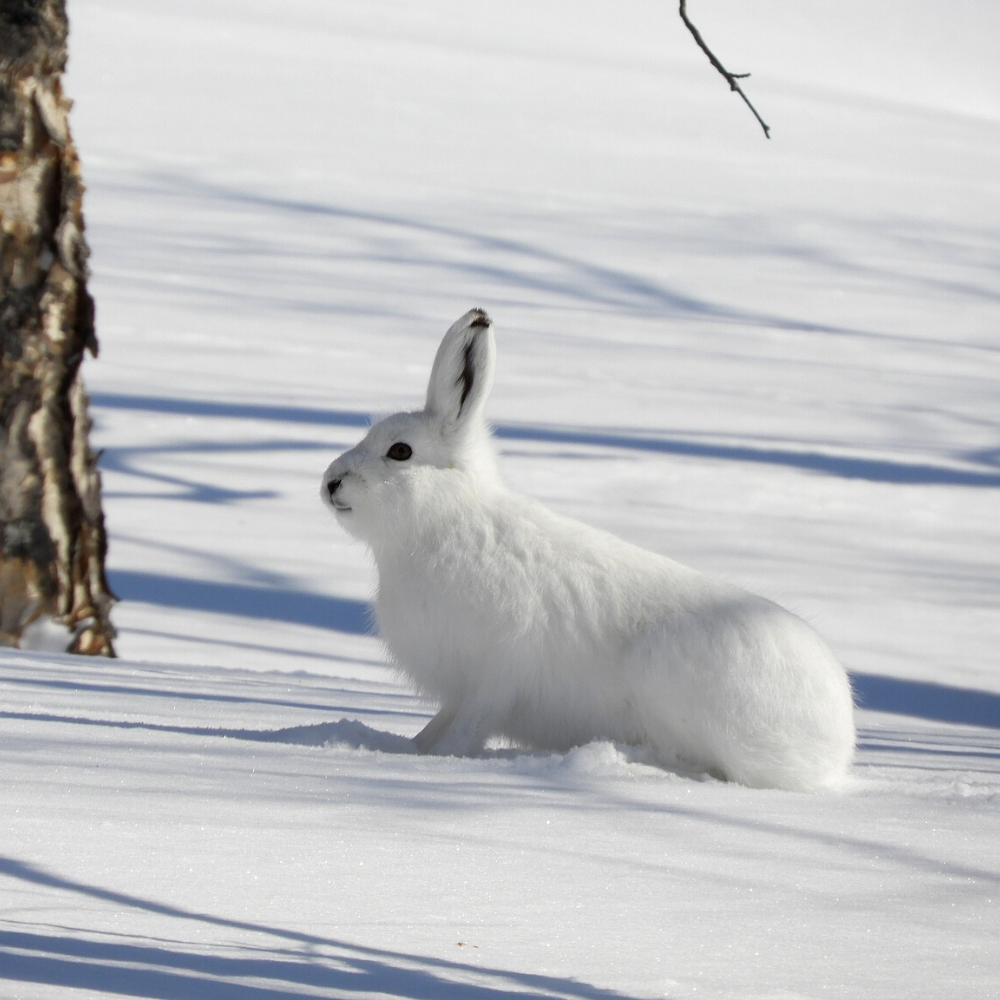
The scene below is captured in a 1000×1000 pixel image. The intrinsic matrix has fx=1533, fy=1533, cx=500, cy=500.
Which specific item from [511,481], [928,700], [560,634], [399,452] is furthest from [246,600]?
[560,634]

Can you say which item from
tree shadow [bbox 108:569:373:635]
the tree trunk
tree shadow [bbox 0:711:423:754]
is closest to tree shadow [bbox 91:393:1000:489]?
tree shadow [bbox 108:569:373:635]

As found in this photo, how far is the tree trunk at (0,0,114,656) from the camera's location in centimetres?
442

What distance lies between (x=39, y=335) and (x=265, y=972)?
3.30 meters

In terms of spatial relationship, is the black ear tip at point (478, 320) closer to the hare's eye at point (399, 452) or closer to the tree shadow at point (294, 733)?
the hare's eye at point (399, 452)

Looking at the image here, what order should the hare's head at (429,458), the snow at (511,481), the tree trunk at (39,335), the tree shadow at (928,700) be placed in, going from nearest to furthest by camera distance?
the snow at (511,481), the hare's head at (429,458), the tree trunk at (39,335), the tree shadow at (928,700)

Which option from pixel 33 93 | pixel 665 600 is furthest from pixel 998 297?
pixel 665 600

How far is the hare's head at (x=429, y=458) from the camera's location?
2982 mm

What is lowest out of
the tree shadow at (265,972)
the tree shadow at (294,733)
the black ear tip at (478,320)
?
the tree shadow at (265,972)

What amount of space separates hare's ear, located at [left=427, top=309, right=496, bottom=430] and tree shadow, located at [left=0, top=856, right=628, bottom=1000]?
157cm

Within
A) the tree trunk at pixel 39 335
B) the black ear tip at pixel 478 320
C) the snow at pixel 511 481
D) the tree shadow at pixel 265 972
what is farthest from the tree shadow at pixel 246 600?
the tree shadow at pixel 265 972

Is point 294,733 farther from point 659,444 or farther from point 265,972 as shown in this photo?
point 659,444

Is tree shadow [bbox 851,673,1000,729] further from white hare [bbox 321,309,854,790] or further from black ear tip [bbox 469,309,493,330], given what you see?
black ear tip [bbox 469,309,493,330]

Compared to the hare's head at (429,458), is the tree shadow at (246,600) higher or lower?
lower

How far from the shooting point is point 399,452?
120 inches
